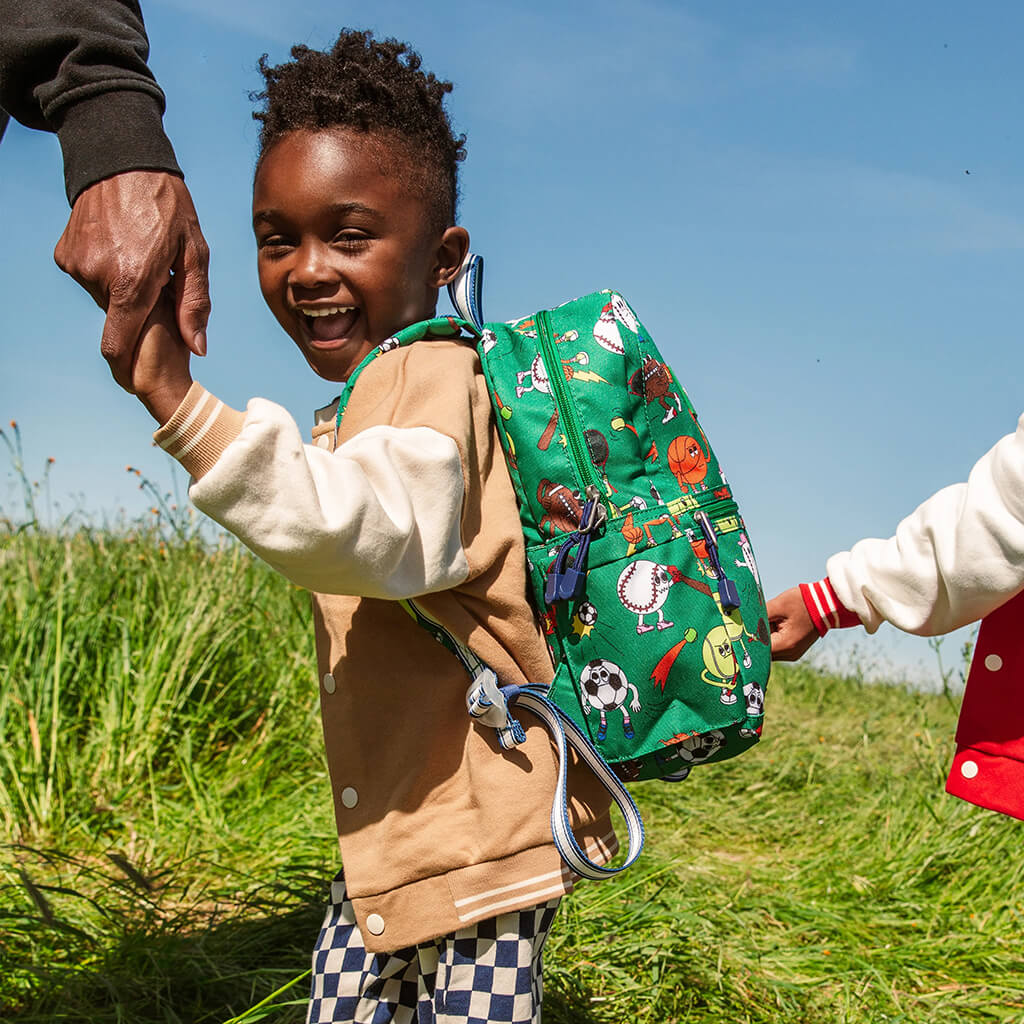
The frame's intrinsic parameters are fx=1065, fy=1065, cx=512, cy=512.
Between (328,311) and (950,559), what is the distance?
1.23m

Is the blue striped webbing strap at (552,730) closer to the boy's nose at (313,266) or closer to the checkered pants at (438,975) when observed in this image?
the checkered pants at (438,975)

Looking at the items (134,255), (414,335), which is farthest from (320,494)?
(414,335)

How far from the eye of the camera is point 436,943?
5.93 feet

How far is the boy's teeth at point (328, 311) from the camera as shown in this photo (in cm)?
203

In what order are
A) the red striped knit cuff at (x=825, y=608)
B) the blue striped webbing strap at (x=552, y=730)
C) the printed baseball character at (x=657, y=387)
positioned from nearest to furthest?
the blue striped webbing strap at (x=552, y=730)
the printed baseball character at (x=657, y=387)
the red striped knit cuff at (x=825, y=608)

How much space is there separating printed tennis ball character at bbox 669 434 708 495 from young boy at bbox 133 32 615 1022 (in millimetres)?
300

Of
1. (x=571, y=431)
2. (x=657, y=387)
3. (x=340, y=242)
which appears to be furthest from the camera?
(x=340, y=242)

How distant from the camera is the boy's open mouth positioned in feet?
6.68

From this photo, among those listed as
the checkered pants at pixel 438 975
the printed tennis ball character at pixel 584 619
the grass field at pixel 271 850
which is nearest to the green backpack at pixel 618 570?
the printed tennis ball character at pixel 584 619

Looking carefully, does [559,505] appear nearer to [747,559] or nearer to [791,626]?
[747,559]

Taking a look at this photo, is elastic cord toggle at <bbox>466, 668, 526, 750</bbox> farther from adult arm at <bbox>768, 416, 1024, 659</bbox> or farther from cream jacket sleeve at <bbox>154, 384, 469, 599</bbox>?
adult arm at <bbox>768, 416, 1024, 659</bbox>

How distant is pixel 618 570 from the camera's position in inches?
69.0

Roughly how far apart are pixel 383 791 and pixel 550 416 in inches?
27.0

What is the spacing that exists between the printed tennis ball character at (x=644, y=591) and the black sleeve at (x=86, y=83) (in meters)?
0.95
